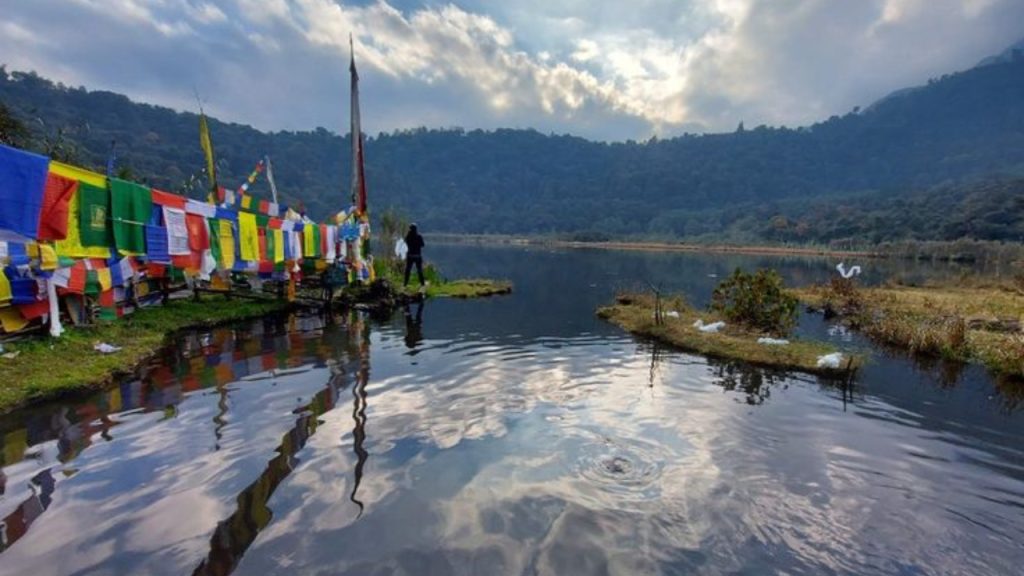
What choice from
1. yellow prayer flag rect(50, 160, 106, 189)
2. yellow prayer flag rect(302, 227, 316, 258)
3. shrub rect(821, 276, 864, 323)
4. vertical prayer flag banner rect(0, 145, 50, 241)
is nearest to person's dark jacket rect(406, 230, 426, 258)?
yellow prayer flag rect(302, 227, 316, 258)

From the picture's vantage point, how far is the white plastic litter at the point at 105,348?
11094 millimetres

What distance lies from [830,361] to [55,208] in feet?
51.9

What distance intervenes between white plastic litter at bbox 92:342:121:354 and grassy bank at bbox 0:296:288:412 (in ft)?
0.29

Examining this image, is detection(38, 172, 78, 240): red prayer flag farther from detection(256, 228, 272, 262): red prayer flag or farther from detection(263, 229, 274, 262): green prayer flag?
detection(263, 229, 274, 262): green prayer flag

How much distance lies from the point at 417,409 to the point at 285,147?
609 ft

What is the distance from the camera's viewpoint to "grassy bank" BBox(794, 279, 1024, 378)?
14.5 metres

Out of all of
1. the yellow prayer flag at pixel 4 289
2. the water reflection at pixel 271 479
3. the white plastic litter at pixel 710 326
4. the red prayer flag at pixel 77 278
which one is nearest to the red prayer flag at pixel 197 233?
the red prayer flag at pixel 77 278

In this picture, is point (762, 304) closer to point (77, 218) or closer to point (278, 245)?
point (278, 245)

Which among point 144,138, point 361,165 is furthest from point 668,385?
point 144,138

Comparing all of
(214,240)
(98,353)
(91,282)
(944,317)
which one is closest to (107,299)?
(91,282)

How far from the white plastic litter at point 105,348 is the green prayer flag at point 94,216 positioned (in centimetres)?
208

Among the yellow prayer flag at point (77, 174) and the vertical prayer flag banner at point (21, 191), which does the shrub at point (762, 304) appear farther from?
the vertical prayer flag banner at point (21, 191)

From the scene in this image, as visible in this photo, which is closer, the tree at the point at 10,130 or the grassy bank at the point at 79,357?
the grassy bank at the point at 79,357

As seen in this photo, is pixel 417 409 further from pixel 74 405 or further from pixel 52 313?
pixel 52 313
